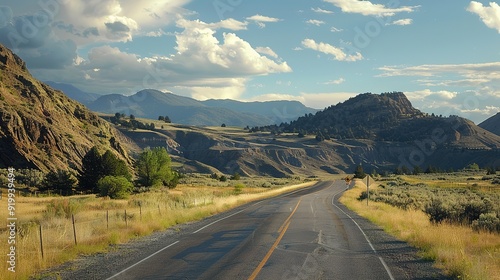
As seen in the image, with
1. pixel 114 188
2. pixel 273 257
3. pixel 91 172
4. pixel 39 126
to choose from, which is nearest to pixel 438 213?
pixel 273 257

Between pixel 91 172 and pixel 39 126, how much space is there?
78.1 ft

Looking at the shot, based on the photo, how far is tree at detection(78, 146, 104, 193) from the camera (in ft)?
193

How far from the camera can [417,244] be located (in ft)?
54.1

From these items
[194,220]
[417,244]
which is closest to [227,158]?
[194,220]

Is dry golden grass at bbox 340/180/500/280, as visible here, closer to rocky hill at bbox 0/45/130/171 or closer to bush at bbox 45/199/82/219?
bush at bbox 45/199/82/219

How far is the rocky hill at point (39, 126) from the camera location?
69.4m

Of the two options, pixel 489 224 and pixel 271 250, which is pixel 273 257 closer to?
pixel 271 250

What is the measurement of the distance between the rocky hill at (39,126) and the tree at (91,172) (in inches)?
542

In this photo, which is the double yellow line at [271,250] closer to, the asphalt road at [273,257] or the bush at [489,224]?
the asphalt road at [273,257]

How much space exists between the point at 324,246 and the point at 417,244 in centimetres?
369

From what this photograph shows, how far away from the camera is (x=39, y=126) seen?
76.0 m

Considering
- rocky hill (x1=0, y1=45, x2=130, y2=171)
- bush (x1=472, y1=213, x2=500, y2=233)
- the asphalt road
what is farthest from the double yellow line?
rocky hill (x1=0, y1=45, x2=130, y2=171)

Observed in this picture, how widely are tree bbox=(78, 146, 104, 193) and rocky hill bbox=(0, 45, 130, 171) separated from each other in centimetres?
1377

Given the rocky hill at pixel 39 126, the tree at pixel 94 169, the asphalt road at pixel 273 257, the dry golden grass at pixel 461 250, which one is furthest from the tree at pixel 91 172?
the dry golden grass at pixel 461 250
